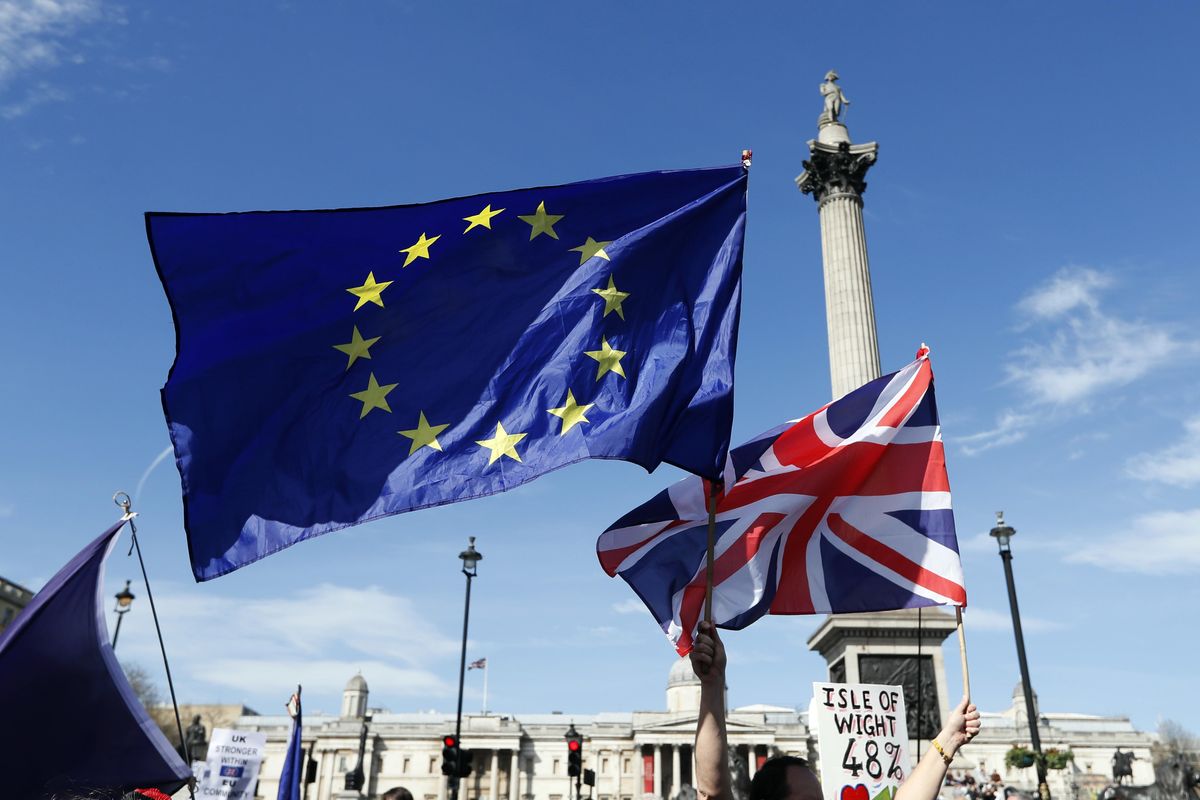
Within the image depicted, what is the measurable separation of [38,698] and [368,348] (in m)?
3.31

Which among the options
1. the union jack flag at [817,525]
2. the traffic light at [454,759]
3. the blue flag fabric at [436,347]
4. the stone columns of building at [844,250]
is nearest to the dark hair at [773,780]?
the blue flag fabric at [436,347]

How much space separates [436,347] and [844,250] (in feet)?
86.2

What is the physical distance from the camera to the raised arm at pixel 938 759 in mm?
4055

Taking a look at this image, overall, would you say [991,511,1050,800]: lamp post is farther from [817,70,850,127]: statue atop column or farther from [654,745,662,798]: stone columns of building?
[654,745,662,798]: stone columns of building

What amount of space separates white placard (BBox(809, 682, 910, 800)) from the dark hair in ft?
22.7

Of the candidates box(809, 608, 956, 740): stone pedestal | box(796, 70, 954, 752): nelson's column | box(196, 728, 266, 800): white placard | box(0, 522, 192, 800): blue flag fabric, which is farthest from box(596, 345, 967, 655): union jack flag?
box(809, 608, 956, 740): stone pedestal

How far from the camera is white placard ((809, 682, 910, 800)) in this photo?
1084cm

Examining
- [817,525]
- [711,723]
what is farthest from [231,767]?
[711,723]

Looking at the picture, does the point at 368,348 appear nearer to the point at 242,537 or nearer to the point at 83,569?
the point at 242,537

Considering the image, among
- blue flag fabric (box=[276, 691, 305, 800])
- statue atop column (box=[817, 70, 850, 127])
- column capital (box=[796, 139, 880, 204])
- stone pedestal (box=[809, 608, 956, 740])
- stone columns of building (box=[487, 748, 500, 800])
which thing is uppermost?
statue atop column (box=[817, 70, 850, 127])

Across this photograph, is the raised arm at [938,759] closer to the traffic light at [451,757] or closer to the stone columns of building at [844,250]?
the stone columns of building at [844,250]

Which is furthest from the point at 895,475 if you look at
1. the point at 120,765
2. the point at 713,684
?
the point at 120,765

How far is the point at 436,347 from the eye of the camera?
743cm

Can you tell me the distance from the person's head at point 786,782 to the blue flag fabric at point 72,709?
5.02 meters
